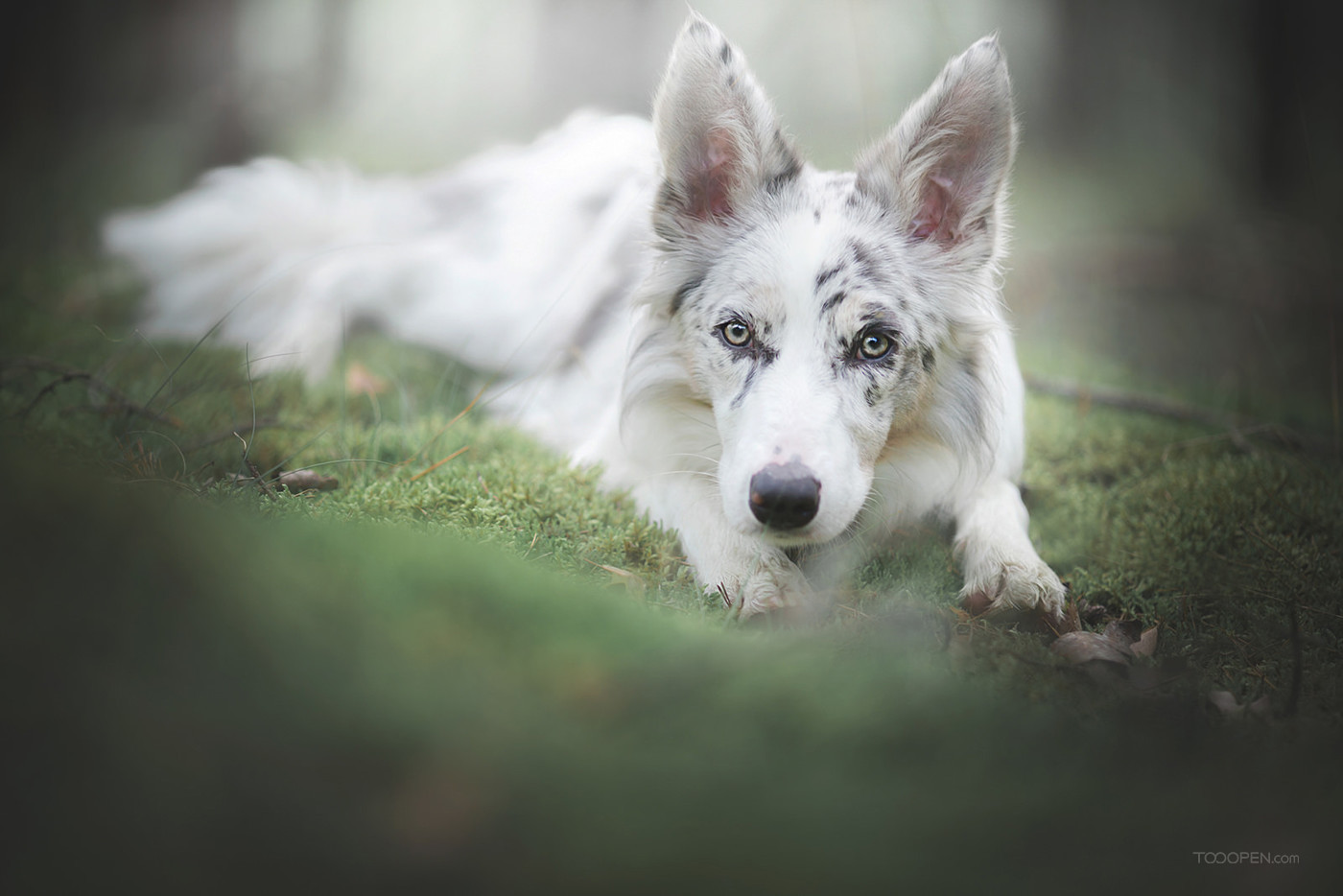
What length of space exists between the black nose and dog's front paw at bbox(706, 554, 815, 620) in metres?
0.20

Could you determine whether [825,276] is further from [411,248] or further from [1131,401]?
[411,248]

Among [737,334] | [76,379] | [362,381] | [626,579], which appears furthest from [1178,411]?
[76,379]

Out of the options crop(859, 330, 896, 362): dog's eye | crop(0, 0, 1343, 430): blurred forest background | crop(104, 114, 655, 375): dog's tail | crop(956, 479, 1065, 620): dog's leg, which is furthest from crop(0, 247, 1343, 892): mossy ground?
crop(0, 0, 1343, 430): blurred forest background

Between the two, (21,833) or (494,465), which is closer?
(21,833)

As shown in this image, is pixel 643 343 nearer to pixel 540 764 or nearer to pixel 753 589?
pixel 753 589

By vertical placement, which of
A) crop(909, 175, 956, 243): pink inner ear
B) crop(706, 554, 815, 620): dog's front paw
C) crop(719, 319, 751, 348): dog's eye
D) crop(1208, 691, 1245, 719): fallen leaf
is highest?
crop(909, 175, 956, 243): pink inner ear

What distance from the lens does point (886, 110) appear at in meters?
5.35

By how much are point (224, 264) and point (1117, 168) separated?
291 inches

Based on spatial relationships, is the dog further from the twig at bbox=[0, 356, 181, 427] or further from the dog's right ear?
the twig at bbox=[0, 356, 181, 427]

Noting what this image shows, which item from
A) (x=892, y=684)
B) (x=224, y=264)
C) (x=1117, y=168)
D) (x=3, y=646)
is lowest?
(x=224, y=264)

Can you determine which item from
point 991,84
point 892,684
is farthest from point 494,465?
point 991,84

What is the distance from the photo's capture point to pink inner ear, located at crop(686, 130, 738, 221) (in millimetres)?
2504

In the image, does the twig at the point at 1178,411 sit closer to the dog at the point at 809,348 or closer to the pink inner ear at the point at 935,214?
the dog at the point at 809,348

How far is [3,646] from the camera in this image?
3.04ft
